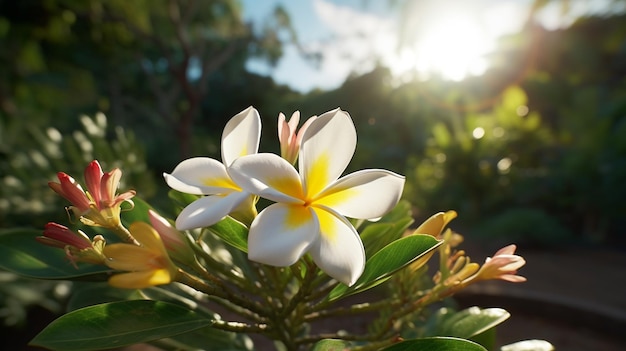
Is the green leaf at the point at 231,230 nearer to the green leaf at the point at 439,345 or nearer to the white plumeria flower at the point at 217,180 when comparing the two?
the white plumeria flower at the point at 217,180

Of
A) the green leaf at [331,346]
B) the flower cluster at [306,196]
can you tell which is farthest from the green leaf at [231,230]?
the green leaf at [331,346]

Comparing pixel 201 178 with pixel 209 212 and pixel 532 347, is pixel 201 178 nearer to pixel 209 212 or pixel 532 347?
pixel 209 212

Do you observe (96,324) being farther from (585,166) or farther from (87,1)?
(87,1)

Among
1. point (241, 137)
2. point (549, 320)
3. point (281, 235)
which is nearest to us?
point (281, 235)

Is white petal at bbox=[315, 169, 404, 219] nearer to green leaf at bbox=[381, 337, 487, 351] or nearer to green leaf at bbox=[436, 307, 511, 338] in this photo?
green leaf at bbox=[381, 337, 487, 351]

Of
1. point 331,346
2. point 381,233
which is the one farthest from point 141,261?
point 381,233

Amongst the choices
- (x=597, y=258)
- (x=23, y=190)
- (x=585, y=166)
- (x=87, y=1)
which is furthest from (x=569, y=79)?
(x=23, y=190)
